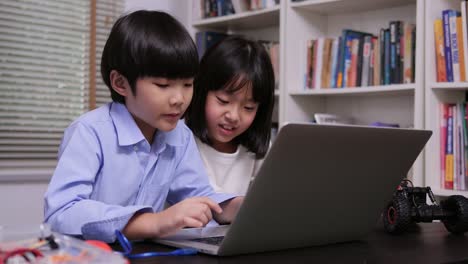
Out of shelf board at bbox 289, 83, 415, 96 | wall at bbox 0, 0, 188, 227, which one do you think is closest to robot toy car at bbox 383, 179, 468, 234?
shelf board at bbox 289, 83, 415, 96

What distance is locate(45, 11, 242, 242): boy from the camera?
3.23 ft

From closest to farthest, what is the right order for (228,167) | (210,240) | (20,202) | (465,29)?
(210,240) → (228,167) → (465,29) → (20,202)

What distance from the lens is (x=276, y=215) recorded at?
0.80 metres

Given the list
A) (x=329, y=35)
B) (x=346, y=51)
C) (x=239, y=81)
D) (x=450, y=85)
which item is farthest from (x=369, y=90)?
(x=239, y=81)

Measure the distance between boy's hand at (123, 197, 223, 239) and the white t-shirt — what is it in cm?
73

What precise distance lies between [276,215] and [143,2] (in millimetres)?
2638

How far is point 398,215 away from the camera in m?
1.05

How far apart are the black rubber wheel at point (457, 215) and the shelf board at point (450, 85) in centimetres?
113

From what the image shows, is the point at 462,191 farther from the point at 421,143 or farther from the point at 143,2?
the point at 143,2

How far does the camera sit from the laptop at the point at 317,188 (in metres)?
0.74

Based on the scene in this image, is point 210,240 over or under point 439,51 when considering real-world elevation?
under

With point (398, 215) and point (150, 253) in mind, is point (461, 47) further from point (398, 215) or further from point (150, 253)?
point (150, 253)

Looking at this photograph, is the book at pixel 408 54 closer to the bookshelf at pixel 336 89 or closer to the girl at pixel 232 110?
the bookshelf at pixel 336 89

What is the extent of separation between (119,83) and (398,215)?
0.61m
